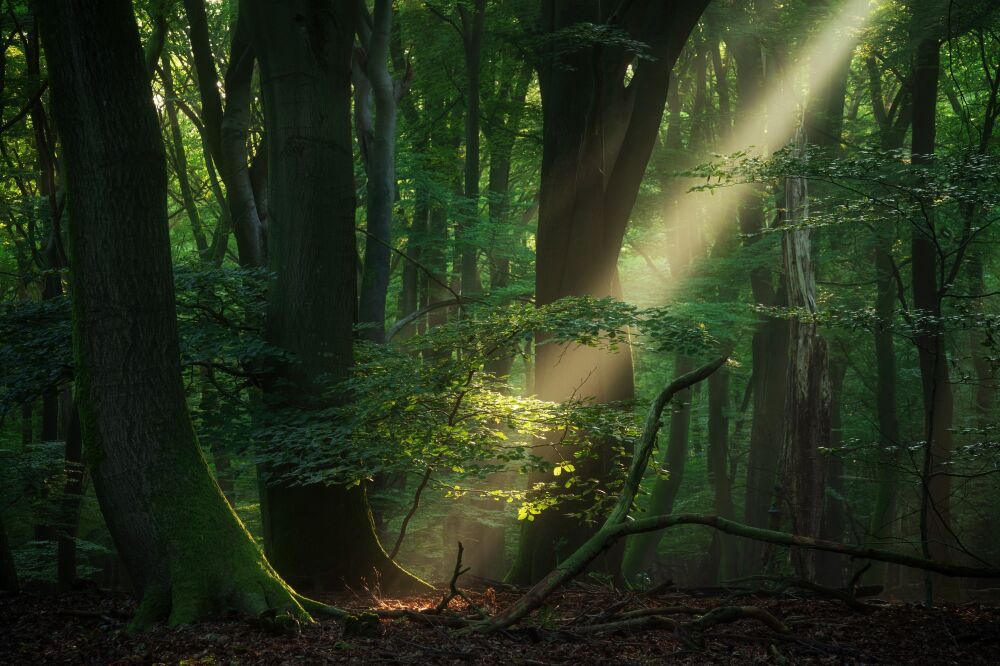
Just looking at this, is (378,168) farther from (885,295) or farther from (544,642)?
(885,295)

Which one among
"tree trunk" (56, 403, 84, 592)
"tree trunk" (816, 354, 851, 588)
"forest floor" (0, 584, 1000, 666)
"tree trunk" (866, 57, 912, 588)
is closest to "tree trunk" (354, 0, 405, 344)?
"tree trunk" (56, 403, 84, 592)

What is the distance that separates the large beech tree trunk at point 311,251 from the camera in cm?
766

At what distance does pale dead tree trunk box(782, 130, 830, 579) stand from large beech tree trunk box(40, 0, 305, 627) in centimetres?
1028

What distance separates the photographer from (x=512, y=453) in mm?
5969

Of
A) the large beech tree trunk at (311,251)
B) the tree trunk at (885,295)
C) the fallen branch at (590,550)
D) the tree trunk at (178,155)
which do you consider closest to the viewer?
the fallen branch at (590,550)

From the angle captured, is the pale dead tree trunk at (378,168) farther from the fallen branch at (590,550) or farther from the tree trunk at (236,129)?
the fallen branch at (590,550)

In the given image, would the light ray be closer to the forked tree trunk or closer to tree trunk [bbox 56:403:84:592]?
the forked tree trunk

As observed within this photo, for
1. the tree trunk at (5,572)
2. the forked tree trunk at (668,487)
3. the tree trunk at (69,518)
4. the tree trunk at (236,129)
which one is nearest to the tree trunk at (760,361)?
the forked tree trunk at (668,487)

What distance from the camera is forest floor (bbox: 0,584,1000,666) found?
451cm

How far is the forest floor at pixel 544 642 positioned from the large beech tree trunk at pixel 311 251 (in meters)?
2.06

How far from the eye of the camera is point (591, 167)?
9.29m

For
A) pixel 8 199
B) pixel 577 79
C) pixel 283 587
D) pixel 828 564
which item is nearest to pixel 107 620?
pixel 283 587

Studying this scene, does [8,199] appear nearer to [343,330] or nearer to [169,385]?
[343,330]

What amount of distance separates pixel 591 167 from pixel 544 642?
19.4ft
